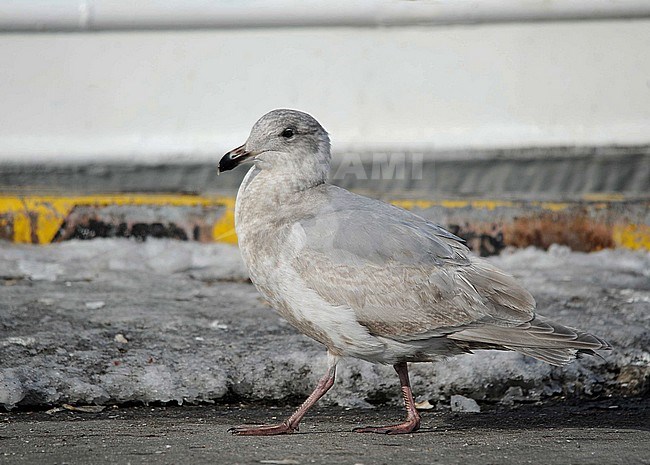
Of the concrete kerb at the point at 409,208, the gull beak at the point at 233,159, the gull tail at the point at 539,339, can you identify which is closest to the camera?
the gull tail at the point at 539,339

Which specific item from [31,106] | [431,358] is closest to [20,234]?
[31,106]

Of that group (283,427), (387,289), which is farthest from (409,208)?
(283,427)

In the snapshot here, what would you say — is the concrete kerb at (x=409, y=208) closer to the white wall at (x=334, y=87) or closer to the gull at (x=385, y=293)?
the white wall at (x=334, y=87)

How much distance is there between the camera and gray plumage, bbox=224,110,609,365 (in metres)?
3.83

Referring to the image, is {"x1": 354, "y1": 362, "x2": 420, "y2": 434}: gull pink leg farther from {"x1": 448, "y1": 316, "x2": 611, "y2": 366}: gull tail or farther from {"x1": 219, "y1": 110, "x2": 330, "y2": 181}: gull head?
{"x1": 219, "y1": 110, "x2": 330, "y2": 181}: gull head

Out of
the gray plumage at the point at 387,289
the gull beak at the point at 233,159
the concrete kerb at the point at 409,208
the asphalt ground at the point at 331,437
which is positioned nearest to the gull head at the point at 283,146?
the gull beak at the point at 233,159

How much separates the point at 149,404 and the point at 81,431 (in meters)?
0.54

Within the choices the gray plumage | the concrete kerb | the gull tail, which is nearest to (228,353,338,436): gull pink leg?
the gray plumage

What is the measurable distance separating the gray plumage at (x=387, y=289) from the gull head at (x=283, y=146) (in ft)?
0.79

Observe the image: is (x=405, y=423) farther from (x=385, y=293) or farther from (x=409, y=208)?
(x=409, y=208)

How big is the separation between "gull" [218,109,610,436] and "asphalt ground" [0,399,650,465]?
0.18 meters

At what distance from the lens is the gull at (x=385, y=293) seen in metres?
3.83

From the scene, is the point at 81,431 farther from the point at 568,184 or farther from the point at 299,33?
the point at 568,184

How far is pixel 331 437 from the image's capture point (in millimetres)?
3799
